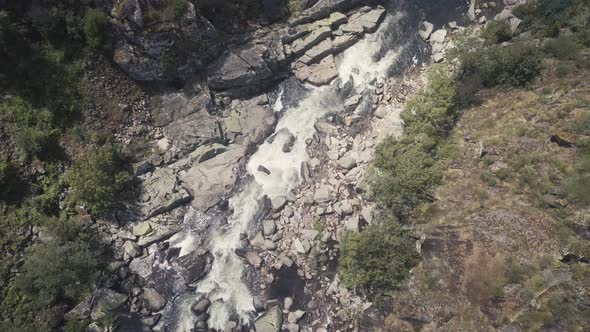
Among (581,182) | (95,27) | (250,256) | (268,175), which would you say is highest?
(95,27)

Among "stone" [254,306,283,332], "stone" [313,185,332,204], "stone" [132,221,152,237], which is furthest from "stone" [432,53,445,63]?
"stone" [132,221,152,237]

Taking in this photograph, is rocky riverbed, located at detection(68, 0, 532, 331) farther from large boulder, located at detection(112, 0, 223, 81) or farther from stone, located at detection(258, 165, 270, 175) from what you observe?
large boulder, located at detection(112, 0, 223, 81)

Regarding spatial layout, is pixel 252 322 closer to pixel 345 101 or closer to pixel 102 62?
pixel 345 101

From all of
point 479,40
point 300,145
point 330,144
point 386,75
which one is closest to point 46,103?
point 300,145

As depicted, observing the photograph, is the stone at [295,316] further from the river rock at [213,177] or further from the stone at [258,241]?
the river rock at [213,177]

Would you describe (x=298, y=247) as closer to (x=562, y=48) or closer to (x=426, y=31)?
(x=426, y=31)

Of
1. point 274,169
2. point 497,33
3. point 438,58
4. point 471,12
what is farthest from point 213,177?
point 471,12

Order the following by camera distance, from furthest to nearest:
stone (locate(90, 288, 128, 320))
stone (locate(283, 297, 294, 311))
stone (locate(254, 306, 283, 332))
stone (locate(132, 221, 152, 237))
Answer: stone (locate(132, 221, 152, 237))
stone (locate(283, 297, 294, 311))
stone (locate(90, 288, 128, 320))
stone (locate(254, 306, 283, 332))
